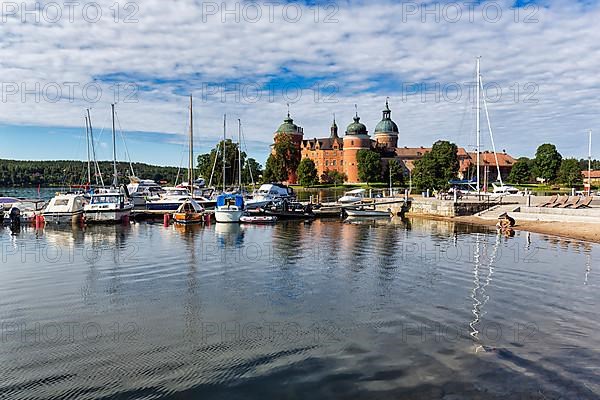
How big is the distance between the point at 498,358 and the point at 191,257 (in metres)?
15.7

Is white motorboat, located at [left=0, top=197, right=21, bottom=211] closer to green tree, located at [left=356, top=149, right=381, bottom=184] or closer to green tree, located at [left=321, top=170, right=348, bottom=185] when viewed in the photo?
green tree, located at [left=356, top=149, right=381, bottom=184]

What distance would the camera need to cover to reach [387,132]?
150625mm

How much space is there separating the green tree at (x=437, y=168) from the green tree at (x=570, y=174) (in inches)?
1057

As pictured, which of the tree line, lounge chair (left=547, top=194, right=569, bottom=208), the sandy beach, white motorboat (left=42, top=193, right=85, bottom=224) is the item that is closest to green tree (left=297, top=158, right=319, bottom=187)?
the tree line

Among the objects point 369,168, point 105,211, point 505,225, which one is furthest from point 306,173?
point 505,225

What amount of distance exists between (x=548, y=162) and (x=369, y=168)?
1554 inches

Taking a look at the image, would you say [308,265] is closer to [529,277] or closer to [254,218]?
[529,277]

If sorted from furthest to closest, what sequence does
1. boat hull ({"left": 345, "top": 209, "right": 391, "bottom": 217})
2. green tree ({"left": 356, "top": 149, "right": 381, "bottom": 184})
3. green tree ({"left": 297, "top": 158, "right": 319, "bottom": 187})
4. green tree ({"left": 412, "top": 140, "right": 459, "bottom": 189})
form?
green tree ({"left": 356, "top": 149, "right": 381, "bottom": 184})
green tree ({"left": 297, "top": 158, "right": 319, "bottom": 187})
green tree ({"left": 412, "top": 140, "right": 459, "bottom": 189})
boat hull ({"left": 345, "top": 209, "right": 391, "bottom": 217})

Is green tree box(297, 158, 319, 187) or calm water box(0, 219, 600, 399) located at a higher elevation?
green tree box(297, 158, 319, 187)

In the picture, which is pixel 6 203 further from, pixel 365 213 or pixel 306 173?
pixel 306 173

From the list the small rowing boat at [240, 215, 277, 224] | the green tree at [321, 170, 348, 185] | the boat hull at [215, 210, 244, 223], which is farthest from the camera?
the green tree at [321, 170, 348, 185]

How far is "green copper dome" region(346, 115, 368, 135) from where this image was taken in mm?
138875

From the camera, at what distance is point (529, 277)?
697 inches

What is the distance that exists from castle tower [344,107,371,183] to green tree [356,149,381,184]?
969 centimetres
